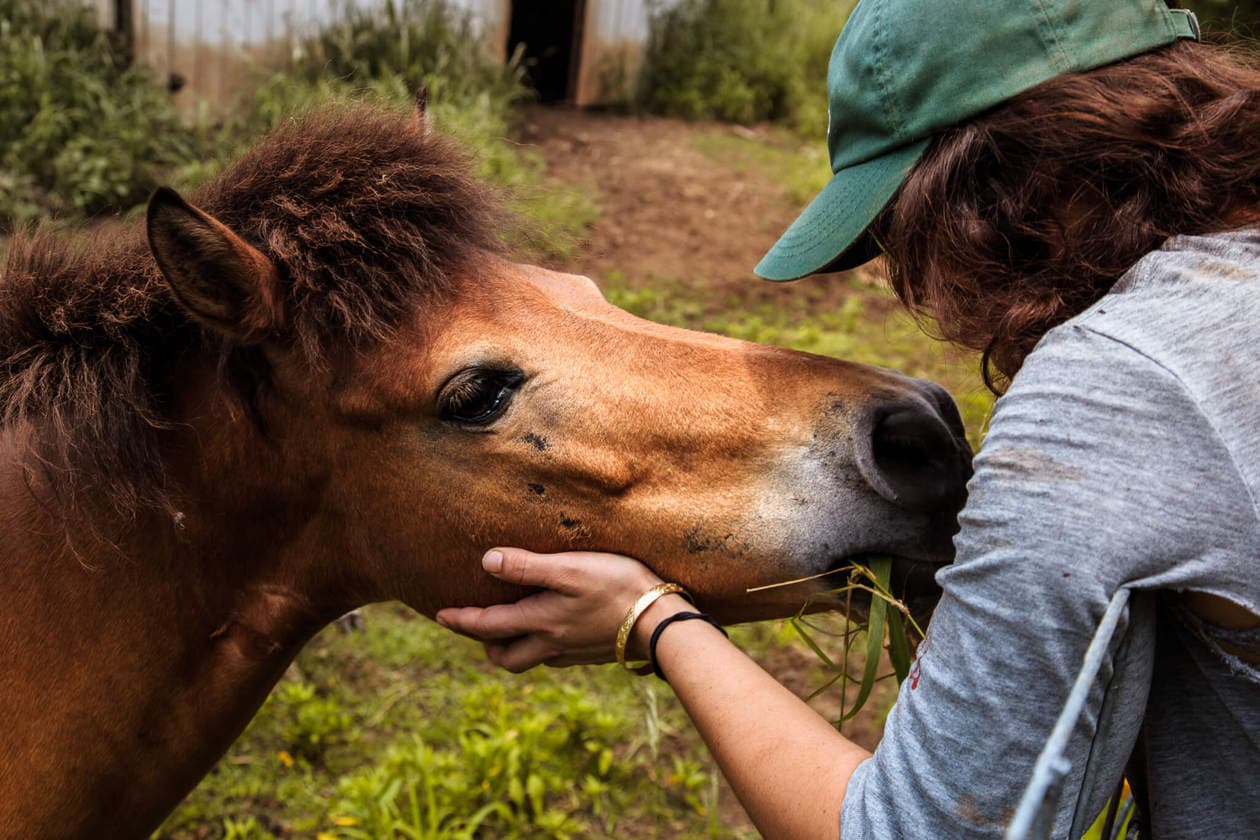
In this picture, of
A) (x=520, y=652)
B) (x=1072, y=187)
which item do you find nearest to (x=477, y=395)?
(x=520, y=652)

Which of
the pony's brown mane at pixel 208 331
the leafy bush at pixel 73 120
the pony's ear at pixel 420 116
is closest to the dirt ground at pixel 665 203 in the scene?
the leafy bush at pixel 73 120

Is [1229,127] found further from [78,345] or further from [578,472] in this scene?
[78,345]

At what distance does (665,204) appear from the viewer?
743 centimetres

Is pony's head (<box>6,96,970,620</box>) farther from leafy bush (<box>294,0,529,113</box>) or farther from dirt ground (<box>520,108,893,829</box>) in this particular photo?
leafy bush (<box>294,0,529,113</box>)

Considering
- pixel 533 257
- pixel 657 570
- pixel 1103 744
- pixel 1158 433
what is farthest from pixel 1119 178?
pixel 533 257

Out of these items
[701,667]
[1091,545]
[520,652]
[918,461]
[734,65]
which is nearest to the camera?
[1091,545]

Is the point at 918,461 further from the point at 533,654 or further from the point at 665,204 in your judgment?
the point at 665,204

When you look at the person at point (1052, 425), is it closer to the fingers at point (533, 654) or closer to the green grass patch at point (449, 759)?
the fingers at point (533, 654)

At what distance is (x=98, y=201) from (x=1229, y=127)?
17.6ft

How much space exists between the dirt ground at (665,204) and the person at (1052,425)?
395 cm

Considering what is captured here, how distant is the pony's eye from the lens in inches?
74.8

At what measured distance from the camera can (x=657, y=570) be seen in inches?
72.9

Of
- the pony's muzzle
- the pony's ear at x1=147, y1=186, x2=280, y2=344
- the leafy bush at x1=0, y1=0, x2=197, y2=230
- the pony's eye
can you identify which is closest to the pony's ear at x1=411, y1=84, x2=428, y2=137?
the pony's ear at x1=147, y1=186, x2=280, y2=344

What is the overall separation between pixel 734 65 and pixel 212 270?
29.9ft
